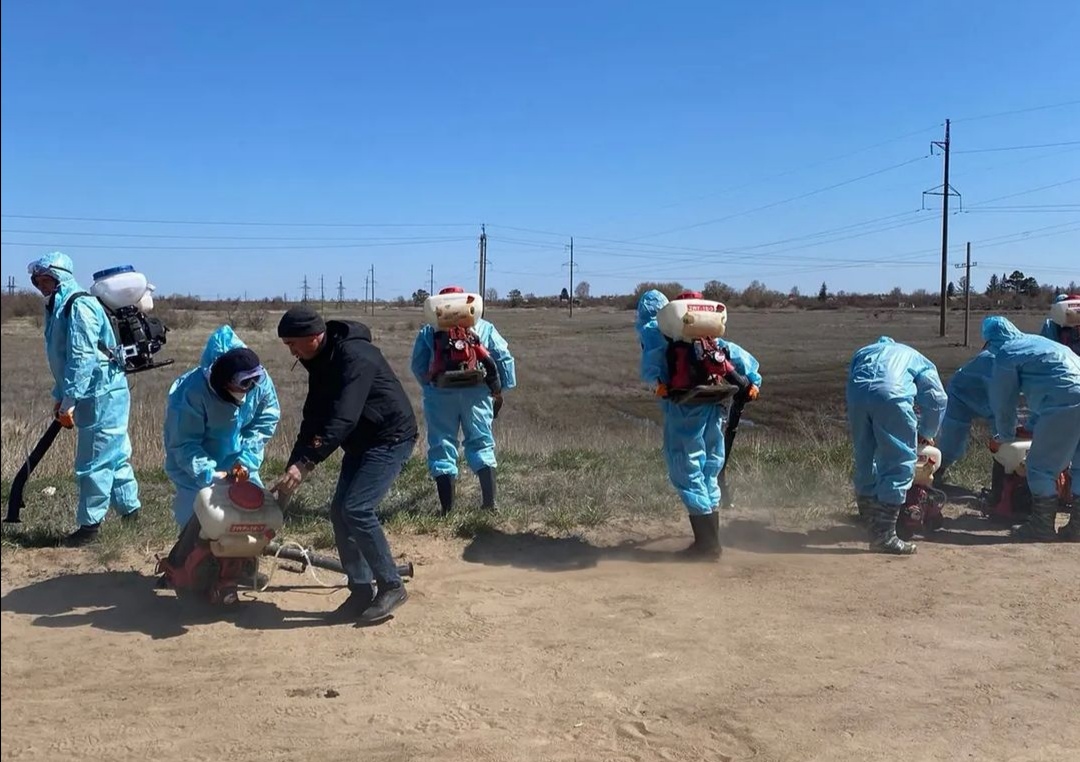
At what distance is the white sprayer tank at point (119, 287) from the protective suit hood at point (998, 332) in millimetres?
6634

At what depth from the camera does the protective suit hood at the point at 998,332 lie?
315 inches

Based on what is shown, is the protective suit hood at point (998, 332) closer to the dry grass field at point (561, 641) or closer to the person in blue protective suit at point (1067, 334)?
the dry grass field at point (561, 641)

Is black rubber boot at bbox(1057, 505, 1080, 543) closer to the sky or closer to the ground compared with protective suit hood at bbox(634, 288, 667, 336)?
closer to the ground

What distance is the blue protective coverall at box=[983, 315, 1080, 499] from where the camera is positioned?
7.50 metres

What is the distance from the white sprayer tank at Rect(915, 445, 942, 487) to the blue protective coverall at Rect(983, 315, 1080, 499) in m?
0.76

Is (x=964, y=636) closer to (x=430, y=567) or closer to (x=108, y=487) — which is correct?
(x=430, y=567)

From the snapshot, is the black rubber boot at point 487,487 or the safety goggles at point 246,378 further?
the black rubber boot at point 487,487

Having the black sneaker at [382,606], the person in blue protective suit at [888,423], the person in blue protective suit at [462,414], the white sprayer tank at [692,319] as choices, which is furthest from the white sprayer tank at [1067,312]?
the black sneaker at [382,606]

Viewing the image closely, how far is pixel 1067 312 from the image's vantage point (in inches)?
373

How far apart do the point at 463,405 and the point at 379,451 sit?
8.29 ft

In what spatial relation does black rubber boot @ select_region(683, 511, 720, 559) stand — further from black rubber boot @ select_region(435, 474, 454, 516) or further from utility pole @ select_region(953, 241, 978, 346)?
utility pole @ select_region(953, 241, 978, 346)

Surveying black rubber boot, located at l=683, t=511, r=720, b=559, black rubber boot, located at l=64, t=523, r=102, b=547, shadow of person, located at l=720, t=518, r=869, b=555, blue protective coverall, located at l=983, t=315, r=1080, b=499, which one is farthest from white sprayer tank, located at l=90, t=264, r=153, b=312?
blue protective coverall, located at l=983, t=315, r=1080, b=499

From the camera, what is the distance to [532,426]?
629 inches

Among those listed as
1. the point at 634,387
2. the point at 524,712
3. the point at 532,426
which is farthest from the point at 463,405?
the point at 634,387
